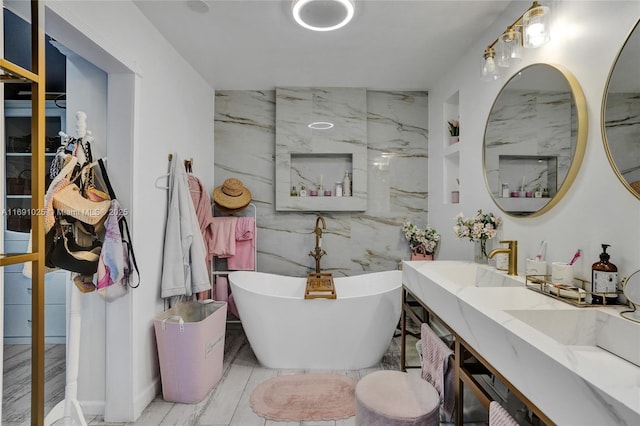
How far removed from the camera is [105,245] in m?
1.83

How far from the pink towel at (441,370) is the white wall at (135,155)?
1786 mm

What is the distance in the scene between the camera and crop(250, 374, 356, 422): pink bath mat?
6.91ft

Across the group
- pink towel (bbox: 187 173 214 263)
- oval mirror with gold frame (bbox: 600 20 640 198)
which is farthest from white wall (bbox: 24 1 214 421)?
oval mirror with gold frame (bbox: 600 20 640 198)

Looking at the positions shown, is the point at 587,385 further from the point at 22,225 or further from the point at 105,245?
the point at 105,245

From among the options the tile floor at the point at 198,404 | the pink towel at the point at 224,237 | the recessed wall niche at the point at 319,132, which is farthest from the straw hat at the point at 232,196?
the tile floor at the point at 198,404

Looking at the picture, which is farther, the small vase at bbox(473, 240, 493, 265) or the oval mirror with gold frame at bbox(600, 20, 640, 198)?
the small vase at bbox(473, 240, 493, 265)

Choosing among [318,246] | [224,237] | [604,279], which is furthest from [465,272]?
[224,237]

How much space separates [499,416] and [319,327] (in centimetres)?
166

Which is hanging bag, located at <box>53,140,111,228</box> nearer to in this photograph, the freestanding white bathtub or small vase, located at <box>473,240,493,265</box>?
the freestanding white bathtub

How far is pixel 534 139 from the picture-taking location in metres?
1.81

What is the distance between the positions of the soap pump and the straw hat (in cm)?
279

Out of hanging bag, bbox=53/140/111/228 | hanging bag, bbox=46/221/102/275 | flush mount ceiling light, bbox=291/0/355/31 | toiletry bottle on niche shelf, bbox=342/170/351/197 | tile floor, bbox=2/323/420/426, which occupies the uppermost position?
flush mount ceiling light, bbox=291/0/355/31

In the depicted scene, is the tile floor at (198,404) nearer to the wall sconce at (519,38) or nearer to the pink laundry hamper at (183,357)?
the pink laundry hamper at (183,357)

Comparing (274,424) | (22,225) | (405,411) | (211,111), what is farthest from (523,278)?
(211,111)
